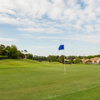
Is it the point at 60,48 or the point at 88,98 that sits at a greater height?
the point at 60,48

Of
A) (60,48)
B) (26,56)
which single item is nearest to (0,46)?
(26,56)

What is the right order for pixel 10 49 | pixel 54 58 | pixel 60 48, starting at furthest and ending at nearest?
1. pixel 54 58
2. pixel 10 49
3. pixel 60 48

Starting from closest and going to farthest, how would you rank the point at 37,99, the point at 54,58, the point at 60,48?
the point at 37,99 → the point at 60,48 → the point at 54,58

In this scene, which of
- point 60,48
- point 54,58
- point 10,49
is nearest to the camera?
point 60,48

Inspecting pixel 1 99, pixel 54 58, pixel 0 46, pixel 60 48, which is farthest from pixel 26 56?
pixel 1 99

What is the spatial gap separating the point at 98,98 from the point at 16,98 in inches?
110


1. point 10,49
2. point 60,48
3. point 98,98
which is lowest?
point 98,98

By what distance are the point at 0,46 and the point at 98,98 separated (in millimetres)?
69616

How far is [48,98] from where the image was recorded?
12.9ft

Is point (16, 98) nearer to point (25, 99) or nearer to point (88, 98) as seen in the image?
point (25, 99)

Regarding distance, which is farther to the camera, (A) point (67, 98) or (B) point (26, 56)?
(B) point (26, 56)

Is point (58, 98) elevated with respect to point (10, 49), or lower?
lower

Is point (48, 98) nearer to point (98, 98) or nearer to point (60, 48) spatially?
point (98, 98)

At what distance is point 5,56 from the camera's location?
65125mm
